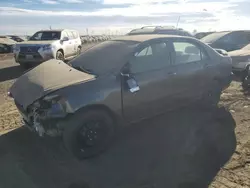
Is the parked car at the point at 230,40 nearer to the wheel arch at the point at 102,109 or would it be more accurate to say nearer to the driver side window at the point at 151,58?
the driver side window at the point at 151,58

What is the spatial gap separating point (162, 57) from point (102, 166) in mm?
2178

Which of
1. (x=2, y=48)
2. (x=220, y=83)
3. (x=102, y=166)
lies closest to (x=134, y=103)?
(x=102, y=166)

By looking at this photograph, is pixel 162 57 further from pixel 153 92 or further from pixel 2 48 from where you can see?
pixel 2 48

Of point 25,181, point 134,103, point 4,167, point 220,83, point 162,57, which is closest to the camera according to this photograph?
point 25,181

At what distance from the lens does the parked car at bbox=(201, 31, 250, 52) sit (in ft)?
39.3

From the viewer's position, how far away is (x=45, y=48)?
11.2 m

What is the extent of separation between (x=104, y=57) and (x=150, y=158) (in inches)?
73.9

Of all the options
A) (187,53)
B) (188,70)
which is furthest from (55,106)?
(187,53)

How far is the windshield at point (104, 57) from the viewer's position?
4.53m

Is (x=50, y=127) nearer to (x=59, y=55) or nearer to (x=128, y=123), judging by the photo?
(x=128, y=123)

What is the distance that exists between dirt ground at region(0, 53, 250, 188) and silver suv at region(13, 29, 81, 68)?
237 inches

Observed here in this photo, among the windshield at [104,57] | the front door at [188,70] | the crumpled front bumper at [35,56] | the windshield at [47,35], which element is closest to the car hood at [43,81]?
the windshield at [104,57]

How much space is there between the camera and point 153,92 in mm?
4754

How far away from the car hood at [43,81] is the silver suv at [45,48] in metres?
6.60
